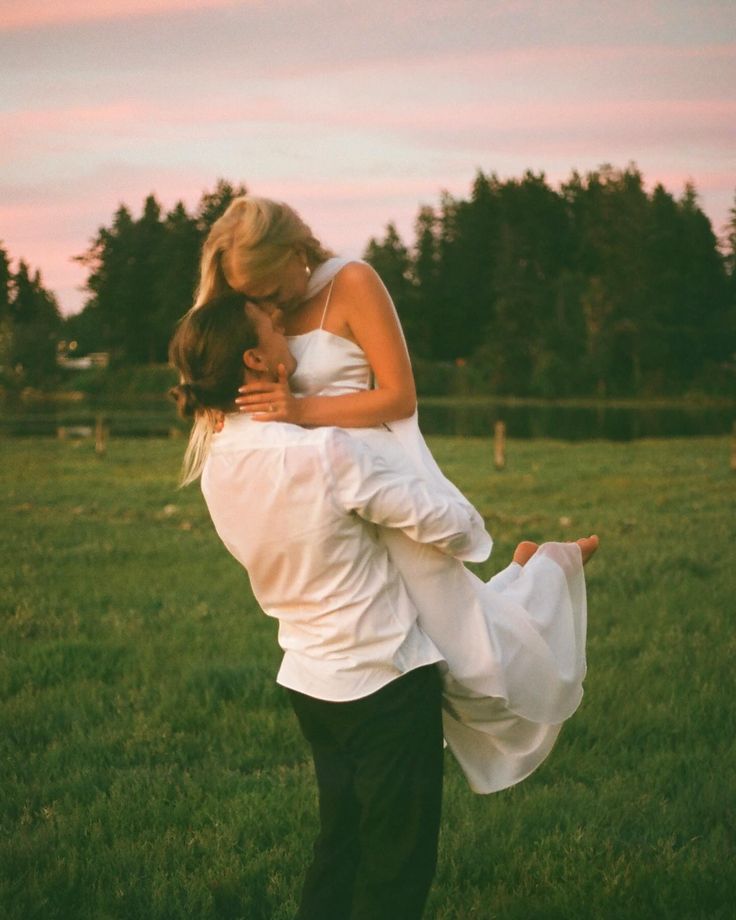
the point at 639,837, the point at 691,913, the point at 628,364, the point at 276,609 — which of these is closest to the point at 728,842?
the point at 639,837

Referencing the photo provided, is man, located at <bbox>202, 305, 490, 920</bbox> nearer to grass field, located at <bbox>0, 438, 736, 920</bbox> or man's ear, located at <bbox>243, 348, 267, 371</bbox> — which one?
man's ear, located at <bbox>243, 348, 267, 371</bbox>

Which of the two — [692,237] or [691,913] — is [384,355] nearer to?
[691,913]

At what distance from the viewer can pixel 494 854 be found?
4496 millimetres

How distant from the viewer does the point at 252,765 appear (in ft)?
18.4

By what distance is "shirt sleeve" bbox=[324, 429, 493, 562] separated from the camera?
278 centimetres

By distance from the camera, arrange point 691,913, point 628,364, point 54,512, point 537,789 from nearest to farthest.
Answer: point 691,913, point 537,789, point 54,512, point 628,364

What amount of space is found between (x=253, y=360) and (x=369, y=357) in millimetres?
390

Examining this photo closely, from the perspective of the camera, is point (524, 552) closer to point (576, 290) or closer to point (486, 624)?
point (486, 624)

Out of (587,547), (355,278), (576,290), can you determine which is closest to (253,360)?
(355,278)

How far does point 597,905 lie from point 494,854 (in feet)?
1.87

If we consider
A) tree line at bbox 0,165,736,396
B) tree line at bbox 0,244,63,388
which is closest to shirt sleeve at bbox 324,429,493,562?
tree line at bbox 0,165,736,396

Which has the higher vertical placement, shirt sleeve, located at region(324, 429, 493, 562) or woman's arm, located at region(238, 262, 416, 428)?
woman's arm, located at region(238, 262, 416, 428)

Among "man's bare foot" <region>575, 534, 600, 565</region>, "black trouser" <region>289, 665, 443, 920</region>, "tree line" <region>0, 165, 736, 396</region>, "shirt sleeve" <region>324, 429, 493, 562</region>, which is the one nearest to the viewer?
"shirt sleeve" <region>324, 429, 493, 562</region>

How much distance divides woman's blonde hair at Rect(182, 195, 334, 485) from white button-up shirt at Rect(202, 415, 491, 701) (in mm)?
228
